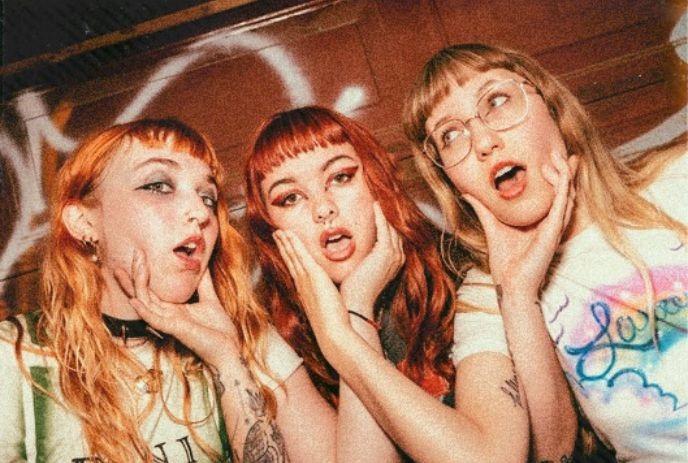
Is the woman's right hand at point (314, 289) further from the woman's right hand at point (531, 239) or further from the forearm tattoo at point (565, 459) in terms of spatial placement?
the forearm tattoo at point (565, 459)

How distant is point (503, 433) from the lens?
120 cm

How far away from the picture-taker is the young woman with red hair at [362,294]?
1.26 m

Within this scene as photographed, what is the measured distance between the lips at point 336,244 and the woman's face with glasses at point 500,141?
0.35 metres

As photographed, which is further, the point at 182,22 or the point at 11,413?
the point at 182,22

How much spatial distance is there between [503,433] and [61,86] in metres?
1.78

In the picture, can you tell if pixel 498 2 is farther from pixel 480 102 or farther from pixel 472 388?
pixel 472 388

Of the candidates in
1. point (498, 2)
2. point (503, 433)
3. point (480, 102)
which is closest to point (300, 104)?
point (480, 102)

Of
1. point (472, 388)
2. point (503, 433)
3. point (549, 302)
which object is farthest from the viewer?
point (549, 302)

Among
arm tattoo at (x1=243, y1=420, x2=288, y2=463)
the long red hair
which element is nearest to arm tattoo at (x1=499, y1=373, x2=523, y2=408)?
the long red hair

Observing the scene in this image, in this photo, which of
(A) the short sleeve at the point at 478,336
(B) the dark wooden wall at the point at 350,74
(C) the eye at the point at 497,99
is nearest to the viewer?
(A) the short sleeve at the point at 478,336

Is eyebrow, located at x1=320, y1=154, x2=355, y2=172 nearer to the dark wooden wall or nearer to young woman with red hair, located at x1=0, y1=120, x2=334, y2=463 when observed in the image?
the dark wooden wall

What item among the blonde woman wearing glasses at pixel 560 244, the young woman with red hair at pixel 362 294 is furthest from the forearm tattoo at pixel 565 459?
the young woman with red hair at pixel 362 294

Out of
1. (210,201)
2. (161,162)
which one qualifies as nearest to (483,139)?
(210,201)

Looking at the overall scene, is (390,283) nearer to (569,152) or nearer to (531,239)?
(531,239)
